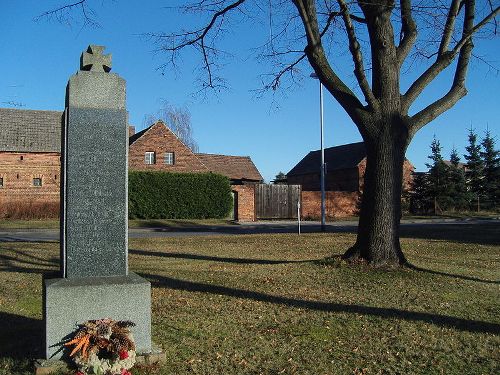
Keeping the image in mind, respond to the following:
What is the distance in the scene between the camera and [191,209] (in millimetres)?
37625

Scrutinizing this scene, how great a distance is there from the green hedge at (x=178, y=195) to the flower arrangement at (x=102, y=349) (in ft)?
104

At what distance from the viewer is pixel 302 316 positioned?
6.98 metres

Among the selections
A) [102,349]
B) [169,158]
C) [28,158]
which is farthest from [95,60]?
[28,158]

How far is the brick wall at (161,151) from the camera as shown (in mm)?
39344

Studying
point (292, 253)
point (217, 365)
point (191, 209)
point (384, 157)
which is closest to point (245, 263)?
point (292, 253)

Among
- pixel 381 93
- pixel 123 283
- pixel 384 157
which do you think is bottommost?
pixel 123 283

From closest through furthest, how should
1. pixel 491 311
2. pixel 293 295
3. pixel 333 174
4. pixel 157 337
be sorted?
pixel 157 337 < pixel 491 311 < pixel 293 295 < pixel 333 174

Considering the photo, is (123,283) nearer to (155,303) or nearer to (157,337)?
(157,337)

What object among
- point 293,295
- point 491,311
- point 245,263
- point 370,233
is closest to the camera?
point 491,311

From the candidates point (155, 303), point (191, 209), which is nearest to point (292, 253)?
point (155, 303)

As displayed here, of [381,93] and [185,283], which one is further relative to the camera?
[381,93]

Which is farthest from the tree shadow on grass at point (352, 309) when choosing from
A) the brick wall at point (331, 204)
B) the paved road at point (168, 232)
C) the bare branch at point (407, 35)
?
the brick wall at point (331, 204)

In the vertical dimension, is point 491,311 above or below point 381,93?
below

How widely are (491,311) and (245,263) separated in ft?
19.6
